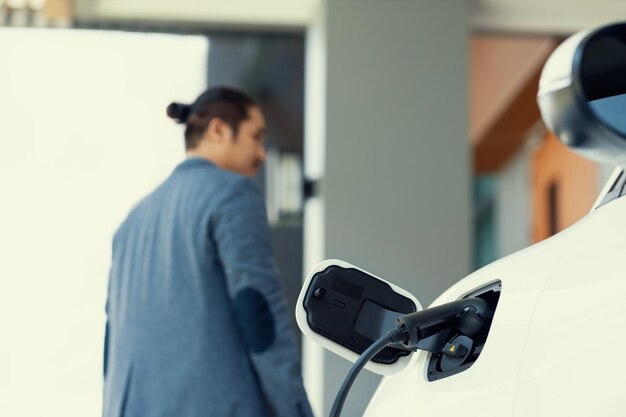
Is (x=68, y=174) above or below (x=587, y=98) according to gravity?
below

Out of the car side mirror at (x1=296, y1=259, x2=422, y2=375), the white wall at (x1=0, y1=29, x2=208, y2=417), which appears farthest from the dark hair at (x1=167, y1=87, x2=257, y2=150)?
the white wall at (x1=0, y1=29, x2=208, y2=417)

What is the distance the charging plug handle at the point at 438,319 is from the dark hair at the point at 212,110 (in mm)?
1684

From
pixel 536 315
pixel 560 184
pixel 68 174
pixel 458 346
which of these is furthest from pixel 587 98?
pixel 560 184

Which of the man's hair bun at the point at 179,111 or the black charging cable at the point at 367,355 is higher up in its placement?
the man's hair bun at the point at 179,111

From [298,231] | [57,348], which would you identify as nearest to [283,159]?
[298,231]

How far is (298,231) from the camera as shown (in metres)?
5.16

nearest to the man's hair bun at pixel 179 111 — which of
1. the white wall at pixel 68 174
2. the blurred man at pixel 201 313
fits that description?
the blurred man at pixel 201 313

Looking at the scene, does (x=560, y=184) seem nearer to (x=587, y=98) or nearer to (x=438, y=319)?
(x=438, y=319)

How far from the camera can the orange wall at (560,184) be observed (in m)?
6.42

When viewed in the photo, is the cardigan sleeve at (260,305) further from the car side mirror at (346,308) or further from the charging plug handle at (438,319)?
the charging plug handle at (438,319)

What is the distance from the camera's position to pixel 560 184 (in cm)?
725

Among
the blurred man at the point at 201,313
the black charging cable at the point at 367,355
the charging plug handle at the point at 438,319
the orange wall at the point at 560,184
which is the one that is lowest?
the orange wall at the point at 560,184

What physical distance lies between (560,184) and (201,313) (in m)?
5.41

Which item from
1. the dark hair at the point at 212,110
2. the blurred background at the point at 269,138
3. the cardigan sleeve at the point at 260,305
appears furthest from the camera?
the blurred background at the point at 269,138
